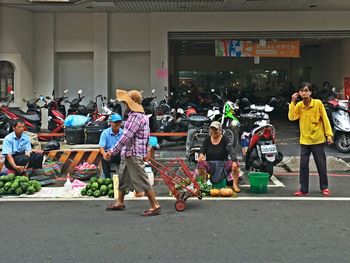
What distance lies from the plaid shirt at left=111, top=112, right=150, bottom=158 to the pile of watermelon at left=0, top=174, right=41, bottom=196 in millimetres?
2192

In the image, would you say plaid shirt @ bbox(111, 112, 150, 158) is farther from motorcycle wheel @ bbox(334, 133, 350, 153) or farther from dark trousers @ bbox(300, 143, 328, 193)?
motorcycle wheel @ bbox(334, 133, 350, 153)

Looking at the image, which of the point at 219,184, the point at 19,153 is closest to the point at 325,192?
the point at 219,184

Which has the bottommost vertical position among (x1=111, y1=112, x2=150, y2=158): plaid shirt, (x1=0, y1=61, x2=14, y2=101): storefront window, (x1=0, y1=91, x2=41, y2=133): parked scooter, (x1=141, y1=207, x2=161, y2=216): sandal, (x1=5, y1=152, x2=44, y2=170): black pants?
(x1=141, y1=207, x2=161, y2=216): sandal

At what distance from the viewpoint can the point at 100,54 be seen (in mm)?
15836

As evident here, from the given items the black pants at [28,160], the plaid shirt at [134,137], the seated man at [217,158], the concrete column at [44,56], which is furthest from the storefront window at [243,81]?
the plaid shirt at [134,137]

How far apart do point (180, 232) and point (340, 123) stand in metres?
7.07

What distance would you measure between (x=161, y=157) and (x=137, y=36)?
612cm

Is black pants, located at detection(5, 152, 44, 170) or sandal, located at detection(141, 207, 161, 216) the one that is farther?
black pants, located at detection(5, 152, 44, 170)

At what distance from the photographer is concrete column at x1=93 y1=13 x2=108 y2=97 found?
1571cm

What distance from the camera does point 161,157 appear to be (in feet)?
36.8

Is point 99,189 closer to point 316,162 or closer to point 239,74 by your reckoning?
point 316,162

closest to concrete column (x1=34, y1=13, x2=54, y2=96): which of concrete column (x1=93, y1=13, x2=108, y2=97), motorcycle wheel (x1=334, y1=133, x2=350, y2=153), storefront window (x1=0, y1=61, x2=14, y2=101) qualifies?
storefront window (x1=0, y1=61, x2=14, y2=101)

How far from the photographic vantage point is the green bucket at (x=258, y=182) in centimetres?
751

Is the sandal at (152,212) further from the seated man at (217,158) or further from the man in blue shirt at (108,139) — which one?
the man in blue shirt at (108,139)
